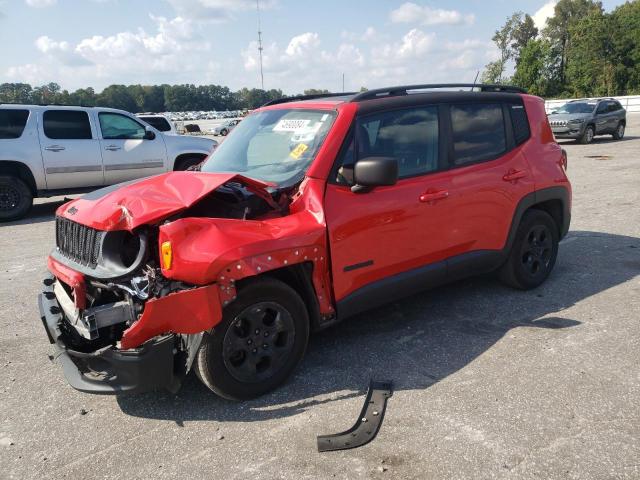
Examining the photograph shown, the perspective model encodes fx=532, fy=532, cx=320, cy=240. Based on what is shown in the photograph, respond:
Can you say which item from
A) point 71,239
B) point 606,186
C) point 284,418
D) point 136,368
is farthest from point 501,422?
point 606,186

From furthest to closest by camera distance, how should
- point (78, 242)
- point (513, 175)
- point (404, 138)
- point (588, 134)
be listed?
point (588, 134) → point (513, 175) → point (404, 138) → point (78, 242)

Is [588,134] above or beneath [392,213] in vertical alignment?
beneath

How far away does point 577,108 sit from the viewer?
2019 cm

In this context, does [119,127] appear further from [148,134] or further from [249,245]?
[249,245]

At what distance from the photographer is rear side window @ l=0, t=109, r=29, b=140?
947 centimetres

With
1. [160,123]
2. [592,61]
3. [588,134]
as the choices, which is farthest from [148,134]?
[592,61]

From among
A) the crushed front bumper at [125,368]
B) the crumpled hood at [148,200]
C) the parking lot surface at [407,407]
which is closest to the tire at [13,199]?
the parking lot surface at [407,407]

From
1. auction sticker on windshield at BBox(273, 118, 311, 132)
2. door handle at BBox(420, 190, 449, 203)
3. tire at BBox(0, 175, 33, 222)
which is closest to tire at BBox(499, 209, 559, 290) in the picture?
door handle at BBox(420, 190, 449, 203)

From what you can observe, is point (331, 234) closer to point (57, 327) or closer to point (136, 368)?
point (136, 368)

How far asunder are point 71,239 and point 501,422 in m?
2.88

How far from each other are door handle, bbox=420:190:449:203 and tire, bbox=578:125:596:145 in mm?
18241

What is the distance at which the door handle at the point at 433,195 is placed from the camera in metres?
3.92

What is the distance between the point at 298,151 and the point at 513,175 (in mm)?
1991

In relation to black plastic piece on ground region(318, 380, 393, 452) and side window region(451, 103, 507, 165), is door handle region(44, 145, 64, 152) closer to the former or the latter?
side window region(451, 103, 507, 165)
